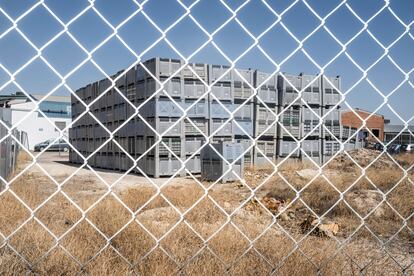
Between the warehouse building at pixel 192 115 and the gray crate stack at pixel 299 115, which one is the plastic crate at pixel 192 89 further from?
the gray crate stack at pixel 299 115

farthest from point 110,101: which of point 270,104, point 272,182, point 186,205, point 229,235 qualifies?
point 229,235

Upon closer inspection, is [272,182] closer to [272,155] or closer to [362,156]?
[272,155]

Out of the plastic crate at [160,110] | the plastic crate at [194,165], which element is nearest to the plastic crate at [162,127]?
the plastic crate at [160,110]

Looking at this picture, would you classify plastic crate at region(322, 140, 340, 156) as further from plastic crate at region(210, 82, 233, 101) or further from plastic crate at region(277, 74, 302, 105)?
plastic crate at region(210, 82, 233, 101)

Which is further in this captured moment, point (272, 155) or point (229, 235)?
point (272, 155)

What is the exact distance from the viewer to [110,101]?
12391 mm

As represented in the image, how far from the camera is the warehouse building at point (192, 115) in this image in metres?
9.96

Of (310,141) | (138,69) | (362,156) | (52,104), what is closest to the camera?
(138,69)

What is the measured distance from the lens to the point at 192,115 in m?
10.6

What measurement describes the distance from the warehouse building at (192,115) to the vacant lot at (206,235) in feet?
11.5

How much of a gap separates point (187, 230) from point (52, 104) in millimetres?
37567

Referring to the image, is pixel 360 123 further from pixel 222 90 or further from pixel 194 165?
pixel 194 165

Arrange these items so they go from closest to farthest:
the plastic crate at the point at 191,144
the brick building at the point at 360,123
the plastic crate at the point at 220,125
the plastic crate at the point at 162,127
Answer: the plastic crate at the point at 162,127
the plastic crate at the point at 191,144
the plastic crate at the point at 220,125
the brick building at the point at 360,123

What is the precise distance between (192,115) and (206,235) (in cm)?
752
